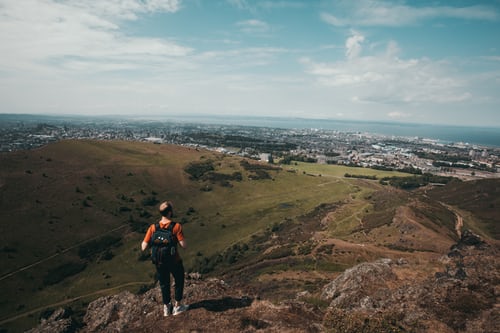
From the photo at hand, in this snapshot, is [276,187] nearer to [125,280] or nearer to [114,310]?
[125,280]

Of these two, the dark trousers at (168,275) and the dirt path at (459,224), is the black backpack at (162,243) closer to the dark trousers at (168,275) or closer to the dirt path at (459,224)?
the dark trousers at (168,275)

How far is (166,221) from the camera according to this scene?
11.8m

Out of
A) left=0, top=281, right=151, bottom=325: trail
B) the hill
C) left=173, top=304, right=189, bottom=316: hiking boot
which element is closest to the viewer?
left=173, top=304, right=189, bottom=316: hiking boot

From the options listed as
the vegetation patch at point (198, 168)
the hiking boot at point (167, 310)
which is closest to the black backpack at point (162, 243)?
the hiking boot at point (167, 310)

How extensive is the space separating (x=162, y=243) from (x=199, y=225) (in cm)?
10196

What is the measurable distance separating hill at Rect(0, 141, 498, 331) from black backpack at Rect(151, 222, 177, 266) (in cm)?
562

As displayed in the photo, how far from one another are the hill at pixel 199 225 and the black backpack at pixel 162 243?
18.4 ft

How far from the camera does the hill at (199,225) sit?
60281mm

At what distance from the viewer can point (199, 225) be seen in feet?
362

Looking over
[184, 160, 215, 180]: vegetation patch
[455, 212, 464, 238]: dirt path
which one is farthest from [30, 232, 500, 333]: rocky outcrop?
[184, 160, 215, 180]: vegetation patch

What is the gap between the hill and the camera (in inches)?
2373

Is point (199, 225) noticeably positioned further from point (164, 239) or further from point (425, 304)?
point (164, 239)

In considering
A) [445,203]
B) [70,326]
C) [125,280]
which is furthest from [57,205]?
[445,203]

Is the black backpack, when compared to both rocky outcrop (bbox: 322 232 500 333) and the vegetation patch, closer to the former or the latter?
rocky outcrop (bbox: 322 232 500 333)
